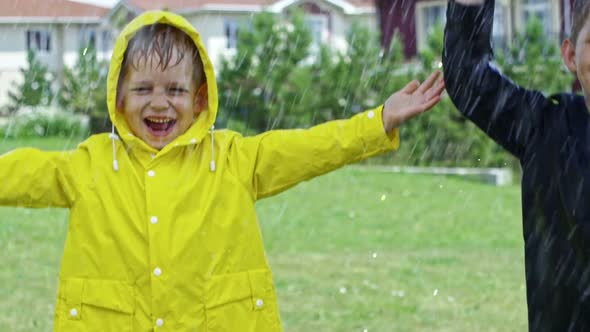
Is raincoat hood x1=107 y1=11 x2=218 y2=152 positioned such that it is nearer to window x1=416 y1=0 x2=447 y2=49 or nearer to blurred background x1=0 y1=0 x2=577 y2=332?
blurred background x1=0 y1=0 x2=577 y2=332

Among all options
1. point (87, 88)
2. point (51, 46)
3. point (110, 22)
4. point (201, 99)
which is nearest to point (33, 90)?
point (87, 88)

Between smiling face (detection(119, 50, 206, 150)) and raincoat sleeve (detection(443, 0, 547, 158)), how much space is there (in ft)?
3.06

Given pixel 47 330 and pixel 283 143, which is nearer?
pixel 283 143

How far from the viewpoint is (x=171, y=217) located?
11.2 ft

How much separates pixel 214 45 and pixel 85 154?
30615mm

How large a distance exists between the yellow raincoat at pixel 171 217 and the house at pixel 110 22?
25311 millimetres

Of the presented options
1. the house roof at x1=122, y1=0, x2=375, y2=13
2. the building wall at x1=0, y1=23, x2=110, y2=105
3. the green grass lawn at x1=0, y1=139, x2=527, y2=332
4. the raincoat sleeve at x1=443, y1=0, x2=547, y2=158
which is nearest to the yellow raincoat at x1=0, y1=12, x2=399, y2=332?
the raincoat sleeve at x1=443, y1=0, x2=547, y2=158

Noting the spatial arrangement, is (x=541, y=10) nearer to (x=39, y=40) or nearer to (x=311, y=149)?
(x=311, y=149)

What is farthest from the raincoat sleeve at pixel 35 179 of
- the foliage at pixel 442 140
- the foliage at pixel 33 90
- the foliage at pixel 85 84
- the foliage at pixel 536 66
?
the foliage at pixel 33 90

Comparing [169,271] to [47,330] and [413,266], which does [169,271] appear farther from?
[413,266]

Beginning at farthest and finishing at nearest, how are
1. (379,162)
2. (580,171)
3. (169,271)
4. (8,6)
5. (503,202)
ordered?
1. (8,6)
2. (379,162)
3. (503,202)
4. (169,271)
5. (580,171)

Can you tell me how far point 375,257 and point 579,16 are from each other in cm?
666

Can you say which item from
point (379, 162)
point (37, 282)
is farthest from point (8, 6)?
point (37, 282)

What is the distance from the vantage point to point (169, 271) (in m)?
3.36
